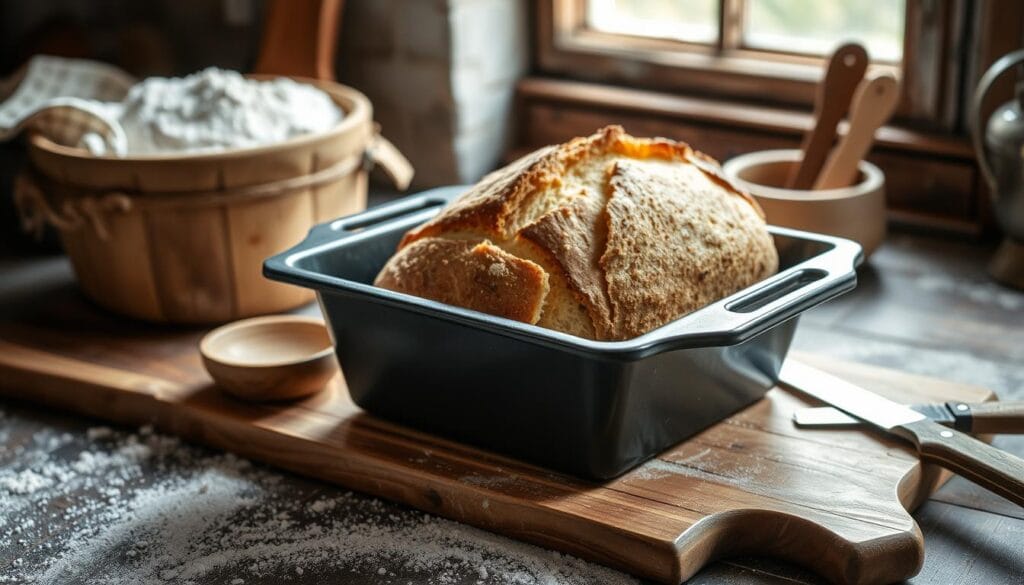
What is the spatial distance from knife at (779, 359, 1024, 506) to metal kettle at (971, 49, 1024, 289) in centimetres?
41

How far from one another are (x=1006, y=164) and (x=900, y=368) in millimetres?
287

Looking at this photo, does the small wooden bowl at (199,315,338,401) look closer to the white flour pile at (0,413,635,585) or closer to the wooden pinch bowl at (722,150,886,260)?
the white flour pile at (0,413,635,585)

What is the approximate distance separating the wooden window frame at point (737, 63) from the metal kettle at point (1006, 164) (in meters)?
0.12

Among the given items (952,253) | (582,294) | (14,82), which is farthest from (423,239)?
(14,82)

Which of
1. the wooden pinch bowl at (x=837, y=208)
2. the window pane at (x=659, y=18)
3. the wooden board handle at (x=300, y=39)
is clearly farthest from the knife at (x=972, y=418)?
the wooden board handle at (x=300, y=39)

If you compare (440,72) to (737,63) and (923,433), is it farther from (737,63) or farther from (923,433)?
(923,433)

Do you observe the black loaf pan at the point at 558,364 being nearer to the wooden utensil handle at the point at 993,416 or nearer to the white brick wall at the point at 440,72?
the wooden utensil handle at the point at 993,416

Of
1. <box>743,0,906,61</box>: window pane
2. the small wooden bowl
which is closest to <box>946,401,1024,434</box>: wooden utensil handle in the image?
the small wooden bowl

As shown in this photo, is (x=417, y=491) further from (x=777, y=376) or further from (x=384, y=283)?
(x=777, y=376)

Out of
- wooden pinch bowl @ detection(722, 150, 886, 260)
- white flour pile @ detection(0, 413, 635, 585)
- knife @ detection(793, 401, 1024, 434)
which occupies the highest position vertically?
wooden pinch bowl @ detection(722, 150, 886, 260)

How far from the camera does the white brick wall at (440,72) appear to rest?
174cm

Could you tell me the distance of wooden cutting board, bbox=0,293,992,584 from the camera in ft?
3.01

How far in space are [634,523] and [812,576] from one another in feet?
0.46

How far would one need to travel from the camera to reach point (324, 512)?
104 centimetres
